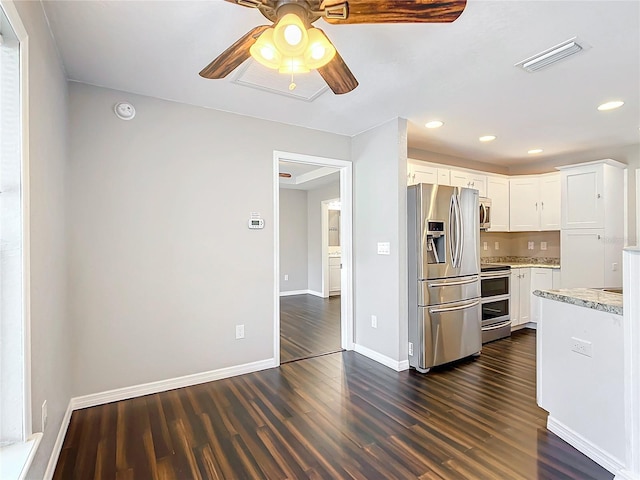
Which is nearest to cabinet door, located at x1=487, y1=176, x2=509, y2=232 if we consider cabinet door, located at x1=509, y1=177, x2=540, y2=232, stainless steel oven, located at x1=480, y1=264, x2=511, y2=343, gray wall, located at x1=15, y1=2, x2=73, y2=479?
cabinet door, located at x1=509, y1=177, x2=540, y2=232

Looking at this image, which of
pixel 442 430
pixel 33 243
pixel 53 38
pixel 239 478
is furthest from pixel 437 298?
pixel 53 38

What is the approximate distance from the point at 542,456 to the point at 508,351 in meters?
2.03

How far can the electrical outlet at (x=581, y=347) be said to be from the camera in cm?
192

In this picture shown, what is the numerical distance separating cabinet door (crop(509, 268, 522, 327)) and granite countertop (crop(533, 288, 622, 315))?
2.33 metres

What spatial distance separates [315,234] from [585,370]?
5.95 metres

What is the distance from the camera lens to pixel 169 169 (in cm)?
285

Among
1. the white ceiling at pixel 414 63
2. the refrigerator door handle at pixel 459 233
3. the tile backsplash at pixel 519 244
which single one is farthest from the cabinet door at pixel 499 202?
the refrigerator door handle at pixel 459 233

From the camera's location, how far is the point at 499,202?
16.1 feet

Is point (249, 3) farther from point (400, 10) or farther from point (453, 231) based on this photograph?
point (453, 231)

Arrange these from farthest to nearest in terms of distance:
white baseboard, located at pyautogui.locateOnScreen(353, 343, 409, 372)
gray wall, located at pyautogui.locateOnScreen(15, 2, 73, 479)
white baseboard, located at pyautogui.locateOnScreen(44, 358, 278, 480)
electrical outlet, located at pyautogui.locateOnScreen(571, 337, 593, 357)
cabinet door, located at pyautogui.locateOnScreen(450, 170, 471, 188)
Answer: cabinet door, located at pyautogui.locateOnScreen(450, 170, 471, 188) → white baseboard, located at pyautogui.locateOnScreen(353, 343, 409, 372) → white baseboard, located at pyautogui.locateOnScreen(44, 358, 278, 480) → electrical outlet, located at pyautogui.locateOnScreen(571, 337, 593, 357) → gray wall, located at pyautogui.locateOnScreen(15, 2, 73, 479)

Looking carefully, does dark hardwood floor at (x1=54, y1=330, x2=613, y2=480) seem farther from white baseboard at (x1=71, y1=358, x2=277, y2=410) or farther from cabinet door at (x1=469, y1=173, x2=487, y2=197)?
cabinet door at (x1=469, y1=173, x2=487, y2=197)

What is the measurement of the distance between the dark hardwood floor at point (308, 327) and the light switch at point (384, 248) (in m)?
1.31

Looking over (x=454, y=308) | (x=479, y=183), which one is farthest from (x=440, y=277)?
(x=479, y=183)

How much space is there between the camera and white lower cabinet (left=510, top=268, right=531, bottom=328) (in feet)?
14.6
